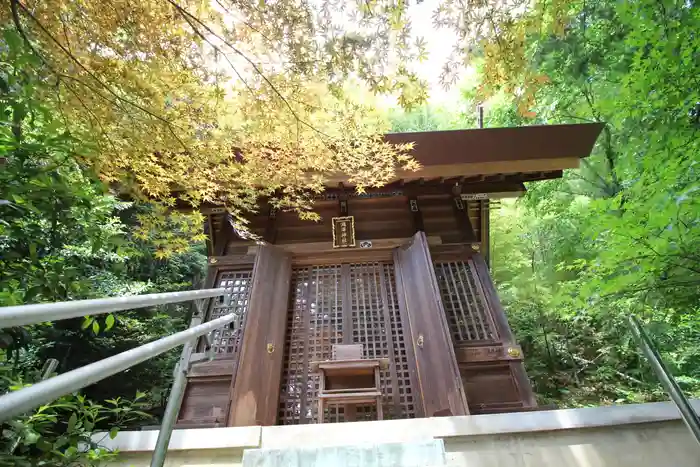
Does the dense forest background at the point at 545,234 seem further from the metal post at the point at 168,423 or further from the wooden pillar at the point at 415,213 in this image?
the wooden pillar at the point at 415,213

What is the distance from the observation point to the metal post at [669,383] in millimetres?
2150

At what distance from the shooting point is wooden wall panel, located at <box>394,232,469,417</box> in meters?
3.25

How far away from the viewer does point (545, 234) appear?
7973mm

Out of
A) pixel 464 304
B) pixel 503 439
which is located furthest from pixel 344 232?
pixel 503 439

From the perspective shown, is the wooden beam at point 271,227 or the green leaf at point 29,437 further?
the wooden beam at point 271,227

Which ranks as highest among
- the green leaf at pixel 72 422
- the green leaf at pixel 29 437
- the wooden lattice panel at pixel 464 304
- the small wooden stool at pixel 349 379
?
the wooden lattice panel at pixel 464 304

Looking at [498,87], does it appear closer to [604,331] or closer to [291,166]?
[291,166]

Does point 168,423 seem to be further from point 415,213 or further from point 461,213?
point 461,213

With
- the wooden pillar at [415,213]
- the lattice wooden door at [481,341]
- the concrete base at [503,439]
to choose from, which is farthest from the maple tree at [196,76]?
the lattice wooden door at [481,341]

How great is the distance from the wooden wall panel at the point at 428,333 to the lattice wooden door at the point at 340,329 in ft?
0.82

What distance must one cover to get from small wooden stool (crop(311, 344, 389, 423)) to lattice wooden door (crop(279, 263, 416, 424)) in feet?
0.85

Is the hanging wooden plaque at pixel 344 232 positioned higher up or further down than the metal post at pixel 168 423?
higher up

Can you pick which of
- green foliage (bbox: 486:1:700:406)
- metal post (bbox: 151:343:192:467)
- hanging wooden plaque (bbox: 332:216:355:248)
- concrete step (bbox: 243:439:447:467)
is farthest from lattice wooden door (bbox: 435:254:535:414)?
metal post (bbox: 151:343:192:467)

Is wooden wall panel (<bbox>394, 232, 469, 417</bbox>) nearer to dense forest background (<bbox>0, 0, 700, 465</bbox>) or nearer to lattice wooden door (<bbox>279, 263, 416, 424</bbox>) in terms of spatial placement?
lattice wooden door (<bbox>279, 263, 416, 424</bbox>)
